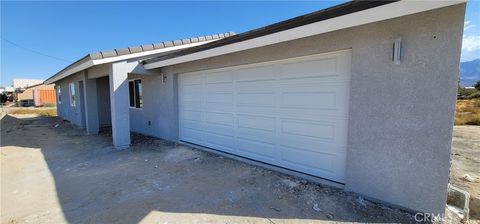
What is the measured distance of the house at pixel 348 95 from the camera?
312 centimetres

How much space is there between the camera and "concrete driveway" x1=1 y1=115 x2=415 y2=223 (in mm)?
3424

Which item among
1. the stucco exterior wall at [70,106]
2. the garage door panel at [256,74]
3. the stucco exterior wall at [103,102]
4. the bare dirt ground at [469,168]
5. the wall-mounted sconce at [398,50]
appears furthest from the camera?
the stucco exterior wall at [103,102]

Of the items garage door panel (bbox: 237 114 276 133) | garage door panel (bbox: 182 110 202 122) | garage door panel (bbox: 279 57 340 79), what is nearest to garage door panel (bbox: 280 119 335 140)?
garage door panel (bbox: 237 114 276 133)

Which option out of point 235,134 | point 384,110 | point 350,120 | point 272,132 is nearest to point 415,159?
point 384,110

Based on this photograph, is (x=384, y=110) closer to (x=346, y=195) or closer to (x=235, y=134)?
(x=346, y=195)

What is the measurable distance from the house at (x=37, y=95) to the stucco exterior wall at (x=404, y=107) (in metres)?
43.8

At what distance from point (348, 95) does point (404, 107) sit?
896 millimetres

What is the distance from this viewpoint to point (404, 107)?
3379mm

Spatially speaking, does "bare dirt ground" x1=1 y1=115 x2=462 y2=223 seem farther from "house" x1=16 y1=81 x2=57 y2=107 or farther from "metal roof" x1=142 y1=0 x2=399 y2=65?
"house" x1=16 y1=81 x2=57 y2=107

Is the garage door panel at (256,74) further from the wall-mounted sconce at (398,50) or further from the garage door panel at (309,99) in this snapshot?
the wall-mounted sconce at (398,50)

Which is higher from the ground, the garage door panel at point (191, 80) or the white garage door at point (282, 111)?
the garage door panel at point (191, 80)

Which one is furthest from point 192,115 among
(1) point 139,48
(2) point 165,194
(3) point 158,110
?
(2) point 165,194

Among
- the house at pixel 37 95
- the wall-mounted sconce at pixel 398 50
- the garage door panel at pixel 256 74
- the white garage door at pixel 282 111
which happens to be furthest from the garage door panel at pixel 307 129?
the house at pixel 37 95

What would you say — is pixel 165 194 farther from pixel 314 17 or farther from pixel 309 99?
pixel 314 17
